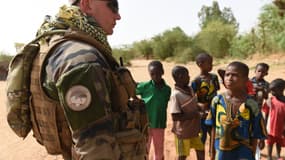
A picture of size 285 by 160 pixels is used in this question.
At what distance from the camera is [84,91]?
151 cm

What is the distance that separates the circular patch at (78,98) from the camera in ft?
4.92

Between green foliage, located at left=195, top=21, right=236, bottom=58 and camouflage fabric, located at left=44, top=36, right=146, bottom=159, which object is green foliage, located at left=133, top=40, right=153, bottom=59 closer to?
green foliage, located at left=195, top=21, right=236, bottom=58

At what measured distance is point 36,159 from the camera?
5.82 meters

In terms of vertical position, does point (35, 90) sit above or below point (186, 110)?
above

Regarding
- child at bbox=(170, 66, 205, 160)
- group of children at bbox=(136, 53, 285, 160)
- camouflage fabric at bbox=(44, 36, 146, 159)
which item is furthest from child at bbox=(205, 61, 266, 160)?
camouflage fabric at bbox=(44, 36, 146, 159)

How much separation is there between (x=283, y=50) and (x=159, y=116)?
1771 cm

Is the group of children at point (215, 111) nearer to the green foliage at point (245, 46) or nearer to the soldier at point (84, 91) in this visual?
the soldier at point (84, 91)

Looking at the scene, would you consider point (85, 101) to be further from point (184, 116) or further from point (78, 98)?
point (184, 116)

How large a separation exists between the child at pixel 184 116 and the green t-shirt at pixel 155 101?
344 mm

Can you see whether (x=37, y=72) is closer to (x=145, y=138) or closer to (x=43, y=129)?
(x=43, y=129)

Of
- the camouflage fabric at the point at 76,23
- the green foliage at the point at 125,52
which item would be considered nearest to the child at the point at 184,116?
the camouflage fabric at the point at 76,23

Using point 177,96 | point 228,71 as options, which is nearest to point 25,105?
point 228,71

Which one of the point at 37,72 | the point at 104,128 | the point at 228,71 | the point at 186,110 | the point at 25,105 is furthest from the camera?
the point at 186,110

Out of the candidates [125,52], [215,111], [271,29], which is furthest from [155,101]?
[125,52]
